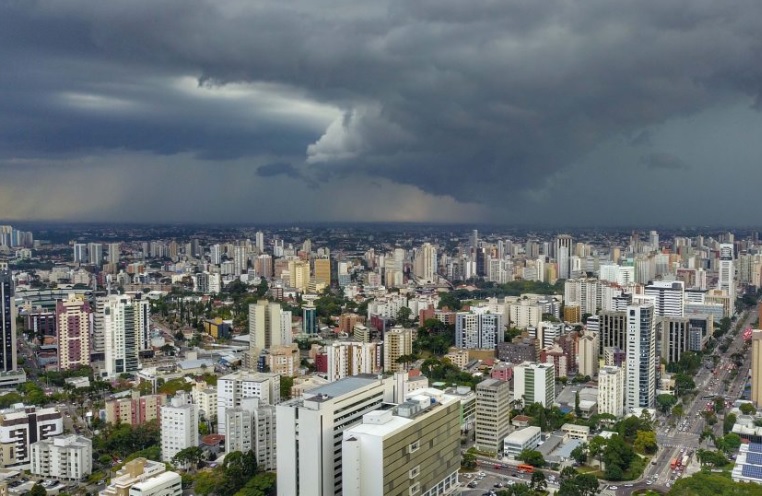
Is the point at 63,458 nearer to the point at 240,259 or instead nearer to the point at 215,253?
the point at 240,259

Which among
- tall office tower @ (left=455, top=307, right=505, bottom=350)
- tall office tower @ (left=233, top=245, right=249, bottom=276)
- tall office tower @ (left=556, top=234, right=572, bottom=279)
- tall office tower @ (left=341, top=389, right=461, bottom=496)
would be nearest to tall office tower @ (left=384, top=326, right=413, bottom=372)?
tall office tower @ (left=455, top=307, right=505, bottom=350)

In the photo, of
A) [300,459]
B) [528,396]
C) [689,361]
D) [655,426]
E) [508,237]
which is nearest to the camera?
[300,459]

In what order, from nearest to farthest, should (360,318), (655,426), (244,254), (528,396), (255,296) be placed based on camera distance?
1. (655,426)
2. (528,396)
3. (360,318)
4. (255,296)
5. (244,254)

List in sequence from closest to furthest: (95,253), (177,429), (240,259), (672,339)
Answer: (177,429) < (672,339) < (95,253) < (240,259)

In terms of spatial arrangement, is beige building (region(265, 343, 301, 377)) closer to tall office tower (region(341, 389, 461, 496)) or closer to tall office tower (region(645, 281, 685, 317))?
tall office tower (region(341, 389, 461, 496))

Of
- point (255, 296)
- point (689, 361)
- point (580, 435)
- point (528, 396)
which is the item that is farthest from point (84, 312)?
point (689, 361)

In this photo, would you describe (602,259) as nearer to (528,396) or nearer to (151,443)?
(528,396)

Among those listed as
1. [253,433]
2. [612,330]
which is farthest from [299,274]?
[253,433]
